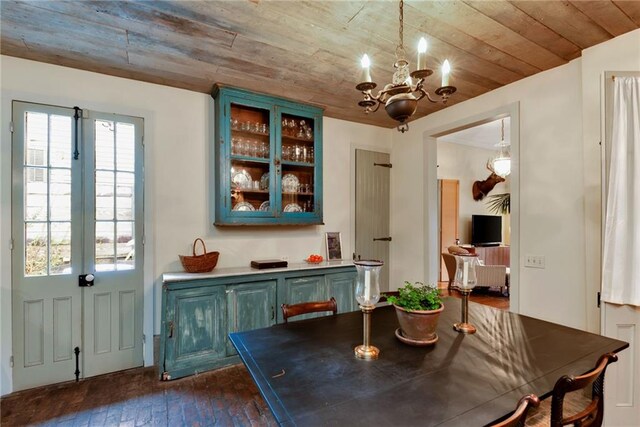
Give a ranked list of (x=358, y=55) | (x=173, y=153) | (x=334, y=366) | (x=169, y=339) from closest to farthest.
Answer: (x=334, y=366) < (x=358, y=55) < (x=169, y=339) < (x=173, y=153)

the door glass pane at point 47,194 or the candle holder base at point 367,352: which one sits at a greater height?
the door glass pane at point 47,194

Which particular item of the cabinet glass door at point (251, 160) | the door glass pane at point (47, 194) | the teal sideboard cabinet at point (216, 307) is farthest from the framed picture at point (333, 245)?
the door glass pane at point (47, 194)

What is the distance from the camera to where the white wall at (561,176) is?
223 centimetres

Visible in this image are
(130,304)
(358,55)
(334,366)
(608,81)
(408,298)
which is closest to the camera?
(334,366)

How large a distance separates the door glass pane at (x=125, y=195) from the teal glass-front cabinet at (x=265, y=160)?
2.43 feet

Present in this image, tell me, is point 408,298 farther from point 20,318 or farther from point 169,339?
point 20,318

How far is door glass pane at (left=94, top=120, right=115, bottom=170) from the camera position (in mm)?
2689

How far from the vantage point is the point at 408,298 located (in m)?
1.44

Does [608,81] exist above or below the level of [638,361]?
above

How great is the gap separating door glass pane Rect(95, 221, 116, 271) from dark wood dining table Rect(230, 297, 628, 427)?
1.83 meters

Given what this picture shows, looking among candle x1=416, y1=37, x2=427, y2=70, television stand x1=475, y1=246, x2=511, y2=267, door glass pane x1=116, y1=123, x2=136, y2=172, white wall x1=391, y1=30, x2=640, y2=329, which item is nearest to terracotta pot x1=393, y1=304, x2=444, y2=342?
candle x1=416, y1=37, x2=427, y2=70

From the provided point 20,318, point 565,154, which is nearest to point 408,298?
point 565,154

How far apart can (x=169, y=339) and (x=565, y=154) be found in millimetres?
3575

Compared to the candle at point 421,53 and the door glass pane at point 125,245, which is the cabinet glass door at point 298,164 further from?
the candle at point 421,53
